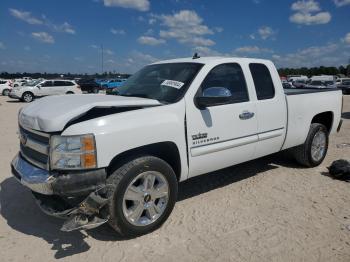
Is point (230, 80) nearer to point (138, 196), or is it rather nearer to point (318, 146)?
point (138, 196)

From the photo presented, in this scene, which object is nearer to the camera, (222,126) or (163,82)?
(222,126)

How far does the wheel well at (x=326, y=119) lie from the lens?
21.0ft

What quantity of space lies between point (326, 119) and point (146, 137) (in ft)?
14.4

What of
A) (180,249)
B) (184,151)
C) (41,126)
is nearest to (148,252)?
(180,249)

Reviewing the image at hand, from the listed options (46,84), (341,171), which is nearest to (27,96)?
(46,84)

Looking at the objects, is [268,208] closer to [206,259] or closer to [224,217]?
[224,217]

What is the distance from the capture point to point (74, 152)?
3.14 meters

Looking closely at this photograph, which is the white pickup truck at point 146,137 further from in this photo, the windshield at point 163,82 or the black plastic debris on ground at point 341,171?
the black plastic debris on ground at point 341,171

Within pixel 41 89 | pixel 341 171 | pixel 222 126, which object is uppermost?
pixel 41 89

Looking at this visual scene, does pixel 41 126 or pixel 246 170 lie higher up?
pixel 41 126

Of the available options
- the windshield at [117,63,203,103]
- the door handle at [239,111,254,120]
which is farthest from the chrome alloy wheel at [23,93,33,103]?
the door handle at [239,111,254,120]

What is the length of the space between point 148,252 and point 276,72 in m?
3.39

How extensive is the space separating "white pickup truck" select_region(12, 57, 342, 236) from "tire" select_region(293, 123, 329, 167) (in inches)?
36.0

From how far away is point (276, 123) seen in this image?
503 cm
